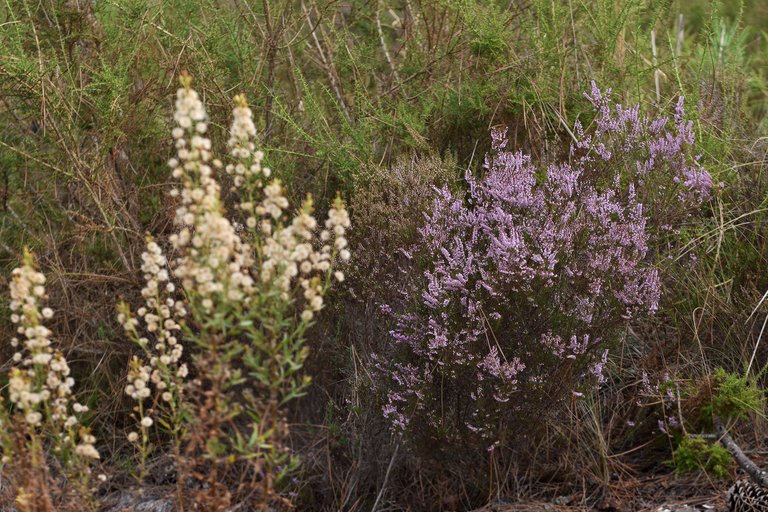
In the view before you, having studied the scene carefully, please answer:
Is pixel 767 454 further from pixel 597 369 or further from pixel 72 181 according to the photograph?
pixel 72 181

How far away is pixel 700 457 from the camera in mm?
3320

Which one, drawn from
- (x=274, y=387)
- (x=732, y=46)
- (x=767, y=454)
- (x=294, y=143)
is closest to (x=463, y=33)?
(x=294, y=143)

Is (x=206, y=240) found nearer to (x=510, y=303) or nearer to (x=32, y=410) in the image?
(x=32, y=410)

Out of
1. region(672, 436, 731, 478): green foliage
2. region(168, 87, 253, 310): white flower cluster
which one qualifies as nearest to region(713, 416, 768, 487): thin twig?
region(672, 436, 731, 478): green foliage

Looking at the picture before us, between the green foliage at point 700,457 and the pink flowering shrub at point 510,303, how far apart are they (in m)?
0.39

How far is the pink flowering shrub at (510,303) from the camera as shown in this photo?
3158 millimetres

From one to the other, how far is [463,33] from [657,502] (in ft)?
7.36

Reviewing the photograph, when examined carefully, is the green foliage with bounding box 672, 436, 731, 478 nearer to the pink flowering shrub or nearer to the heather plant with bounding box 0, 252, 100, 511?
the pink flowering shrub

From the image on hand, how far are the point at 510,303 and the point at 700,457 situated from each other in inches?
33.2

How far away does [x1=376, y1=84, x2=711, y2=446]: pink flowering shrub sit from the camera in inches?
124

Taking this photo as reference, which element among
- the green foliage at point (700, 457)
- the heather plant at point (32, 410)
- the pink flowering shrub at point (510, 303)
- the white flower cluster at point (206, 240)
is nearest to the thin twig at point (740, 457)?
the green foliage at point (700, 457)

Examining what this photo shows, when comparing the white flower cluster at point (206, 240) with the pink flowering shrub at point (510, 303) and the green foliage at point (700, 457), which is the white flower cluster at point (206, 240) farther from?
the green foliage at point (700, 457)

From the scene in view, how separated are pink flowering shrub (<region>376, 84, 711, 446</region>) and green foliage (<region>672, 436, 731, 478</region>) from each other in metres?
0.39

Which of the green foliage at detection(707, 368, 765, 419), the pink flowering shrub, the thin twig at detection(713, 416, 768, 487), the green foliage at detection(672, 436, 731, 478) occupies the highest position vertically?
the pink flowering shrub
